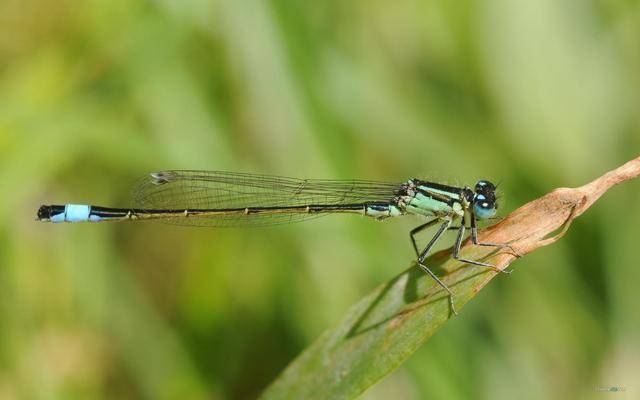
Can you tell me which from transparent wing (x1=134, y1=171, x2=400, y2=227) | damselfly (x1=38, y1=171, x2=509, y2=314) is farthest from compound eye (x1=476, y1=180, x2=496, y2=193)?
transparent wing (x1=134, y1=171, x2=400, y2=227)

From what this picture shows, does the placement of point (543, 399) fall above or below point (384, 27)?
below

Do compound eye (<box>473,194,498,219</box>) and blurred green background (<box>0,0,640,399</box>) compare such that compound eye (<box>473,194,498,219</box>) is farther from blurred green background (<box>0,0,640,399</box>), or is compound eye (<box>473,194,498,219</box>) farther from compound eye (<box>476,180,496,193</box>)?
blurred green background (<box>0,0,640,399</box>)

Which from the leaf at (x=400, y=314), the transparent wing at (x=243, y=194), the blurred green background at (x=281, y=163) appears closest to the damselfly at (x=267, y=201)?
the transparent wing at (x=243, y=194)

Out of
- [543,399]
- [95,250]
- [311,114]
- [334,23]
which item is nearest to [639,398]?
[543,399]

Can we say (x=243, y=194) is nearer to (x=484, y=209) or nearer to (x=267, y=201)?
(x=267, y=201)

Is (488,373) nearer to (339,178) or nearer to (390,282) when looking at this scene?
(339,178)

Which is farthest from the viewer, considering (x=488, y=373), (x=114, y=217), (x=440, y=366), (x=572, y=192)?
(x=114, y=217)
